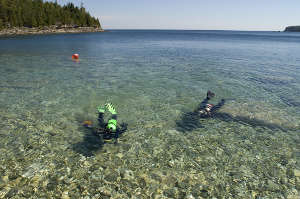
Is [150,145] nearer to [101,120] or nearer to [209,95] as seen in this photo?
[101,120]

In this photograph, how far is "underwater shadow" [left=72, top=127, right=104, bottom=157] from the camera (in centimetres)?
853

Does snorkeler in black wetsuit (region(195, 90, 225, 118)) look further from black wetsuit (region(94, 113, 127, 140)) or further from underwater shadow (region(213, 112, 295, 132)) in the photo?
black wetsuit (region(94, 113, 127, 140))

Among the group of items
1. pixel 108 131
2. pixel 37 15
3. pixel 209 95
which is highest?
pixel 37 15

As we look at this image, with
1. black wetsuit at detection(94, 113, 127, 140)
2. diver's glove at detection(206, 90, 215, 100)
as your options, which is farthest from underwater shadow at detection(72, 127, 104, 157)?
diver's glove at detection(206, 90, 215, 100)

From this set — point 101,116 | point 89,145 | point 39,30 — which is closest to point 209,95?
point 101,116

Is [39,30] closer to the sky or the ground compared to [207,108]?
closer to the sky

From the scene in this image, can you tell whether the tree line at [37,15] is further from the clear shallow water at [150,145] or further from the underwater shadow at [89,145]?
the underwater shadow at [89,145]

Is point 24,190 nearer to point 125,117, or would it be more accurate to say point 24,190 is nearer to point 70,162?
point 70,162

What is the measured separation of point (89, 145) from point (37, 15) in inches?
5278

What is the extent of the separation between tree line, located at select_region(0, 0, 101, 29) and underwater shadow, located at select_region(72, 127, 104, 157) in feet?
360

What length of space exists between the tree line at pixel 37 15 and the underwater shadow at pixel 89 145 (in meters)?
110

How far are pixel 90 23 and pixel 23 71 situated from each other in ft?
536

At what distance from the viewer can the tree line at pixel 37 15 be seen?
95.1 metres

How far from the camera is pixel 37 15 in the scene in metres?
111
